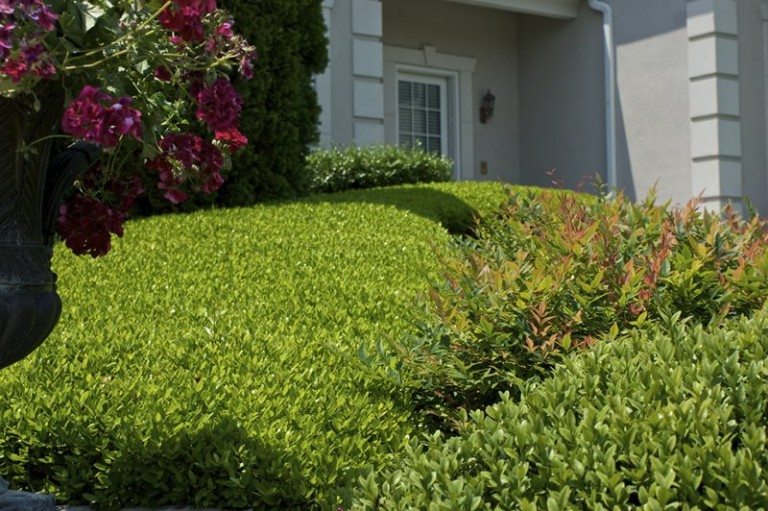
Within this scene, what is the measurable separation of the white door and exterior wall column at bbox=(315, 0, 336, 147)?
254cm

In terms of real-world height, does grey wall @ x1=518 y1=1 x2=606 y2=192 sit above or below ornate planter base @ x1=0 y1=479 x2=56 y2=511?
above

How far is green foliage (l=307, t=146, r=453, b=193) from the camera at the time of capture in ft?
36.7

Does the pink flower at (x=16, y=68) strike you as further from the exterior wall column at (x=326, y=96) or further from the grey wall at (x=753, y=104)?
the grey wall at (x=753, y=104)

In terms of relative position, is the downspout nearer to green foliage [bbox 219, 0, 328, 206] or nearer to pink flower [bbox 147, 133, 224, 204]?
green foliage [bbox 219, 0, 328, 206]

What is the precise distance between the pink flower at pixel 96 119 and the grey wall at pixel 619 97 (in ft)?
37.6

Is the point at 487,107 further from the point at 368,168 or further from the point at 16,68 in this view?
the point at 16,68

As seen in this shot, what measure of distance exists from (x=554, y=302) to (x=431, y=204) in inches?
194

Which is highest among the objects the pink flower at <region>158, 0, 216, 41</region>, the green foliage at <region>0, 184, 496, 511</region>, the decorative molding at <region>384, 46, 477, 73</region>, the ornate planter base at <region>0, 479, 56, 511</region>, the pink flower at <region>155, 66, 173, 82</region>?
the decorative molding at <region>384, 46, 477, 73</region>

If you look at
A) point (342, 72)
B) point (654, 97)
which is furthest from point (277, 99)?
point (654, 97)

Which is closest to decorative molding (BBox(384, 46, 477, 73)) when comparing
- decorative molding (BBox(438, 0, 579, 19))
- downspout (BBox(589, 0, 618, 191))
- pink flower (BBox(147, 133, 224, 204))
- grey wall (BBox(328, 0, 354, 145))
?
decorative molding (BBox(438, 0, 579, 19))

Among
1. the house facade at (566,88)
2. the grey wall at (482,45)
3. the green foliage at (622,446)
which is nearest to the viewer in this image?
the green foliage at (622,446)

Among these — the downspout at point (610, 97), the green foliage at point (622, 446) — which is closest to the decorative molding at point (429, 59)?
the downspout at point (610, 97)

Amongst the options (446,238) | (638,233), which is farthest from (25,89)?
(446,238)

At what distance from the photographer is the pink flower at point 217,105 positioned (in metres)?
2.99
